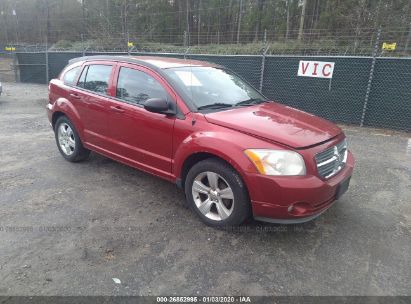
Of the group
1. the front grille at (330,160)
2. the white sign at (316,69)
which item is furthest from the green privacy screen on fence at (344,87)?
the front grille at (330,160)

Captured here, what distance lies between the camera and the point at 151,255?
2.94m

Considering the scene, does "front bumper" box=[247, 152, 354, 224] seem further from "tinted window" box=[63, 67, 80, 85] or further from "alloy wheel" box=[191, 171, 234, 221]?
"tinted window" box=[63, 67, 80, 85]

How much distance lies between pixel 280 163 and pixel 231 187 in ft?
1.76

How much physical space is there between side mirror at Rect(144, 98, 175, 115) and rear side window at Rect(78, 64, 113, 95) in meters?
1.19

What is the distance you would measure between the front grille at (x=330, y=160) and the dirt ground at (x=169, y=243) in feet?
2.23

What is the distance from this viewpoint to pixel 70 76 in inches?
200

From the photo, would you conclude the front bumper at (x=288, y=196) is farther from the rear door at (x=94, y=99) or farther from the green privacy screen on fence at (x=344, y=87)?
the green privacy screen on fence at (x=344, y=87)

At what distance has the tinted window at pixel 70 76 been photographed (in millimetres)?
4981

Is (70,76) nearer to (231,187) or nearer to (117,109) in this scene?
(117,109)

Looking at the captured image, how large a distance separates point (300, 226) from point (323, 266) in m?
0.67

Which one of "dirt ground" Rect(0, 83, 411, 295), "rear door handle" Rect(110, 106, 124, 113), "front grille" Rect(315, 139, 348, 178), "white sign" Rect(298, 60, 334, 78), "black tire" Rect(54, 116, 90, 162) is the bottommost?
"dirt ground" Rect(0, 83, 411, 295)

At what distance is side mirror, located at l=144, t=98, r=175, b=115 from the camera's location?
3432mm

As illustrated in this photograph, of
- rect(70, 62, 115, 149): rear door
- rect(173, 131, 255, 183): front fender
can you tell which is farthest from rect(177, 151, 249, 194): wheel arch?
rect(70, 62, 115, 149): rear door

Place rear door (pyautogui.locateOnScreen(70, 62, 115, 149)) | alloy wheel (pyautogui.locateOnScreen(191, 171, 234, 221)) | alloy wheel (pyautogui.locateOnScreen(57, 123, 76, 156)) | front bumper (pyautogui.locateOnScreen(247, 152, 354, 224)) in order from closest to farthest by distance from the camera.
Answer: front bumper (pyautogui.locateOnScreen(247, 152, 354, 224)), alloy wheel (pyautogui.locateOnScreen(191, 171, 234, 221)), rear door (pyautogui.locateOnScreen(70, 62, 115, 149)), alloy wheel (pyautogui.locateOnScreen(57, 123, 76, 156))
